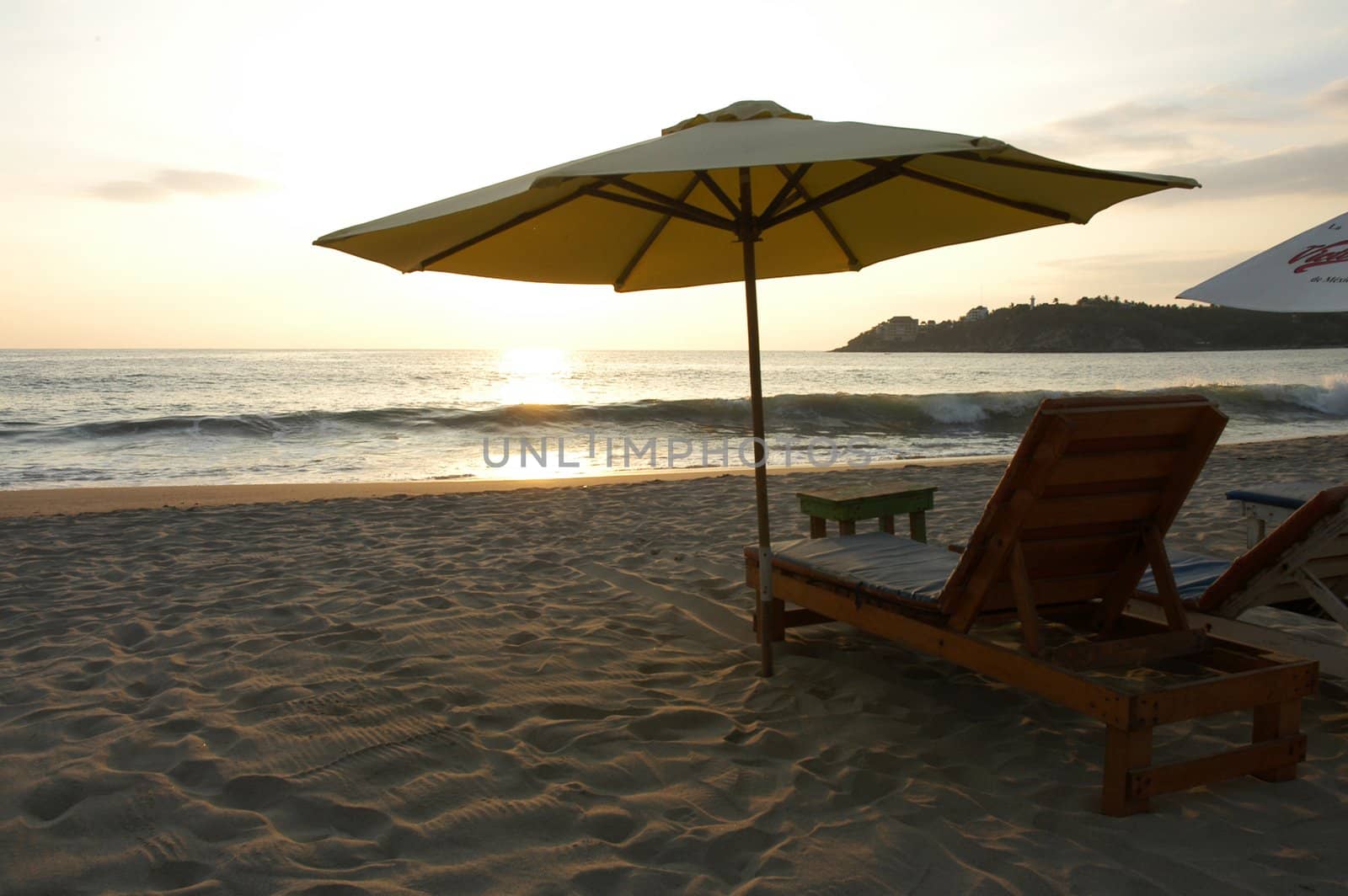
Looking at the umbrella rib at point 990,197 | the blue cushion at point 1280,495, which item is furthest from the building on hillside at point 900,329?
the umbrella rib at point 990,197

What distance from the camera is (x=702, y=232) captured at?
173 inches

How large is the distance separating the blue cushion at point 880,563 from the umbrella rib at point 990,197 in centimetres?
147

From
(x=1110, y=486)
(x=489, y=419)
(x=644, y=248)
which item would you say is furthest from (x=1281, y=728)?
(x=489, y=419)

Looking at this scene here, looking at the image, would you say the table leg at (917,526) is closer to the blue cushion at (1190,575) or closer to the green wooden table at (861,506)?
the green wooden table at (861,506)

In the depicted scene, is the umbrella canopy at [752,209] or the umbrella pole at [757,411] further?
the umbrella pole at [757,411]

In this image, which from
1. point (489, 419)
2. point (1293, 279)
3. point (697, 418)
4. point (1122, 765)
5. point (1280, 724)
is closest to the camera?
point (1122, 765)

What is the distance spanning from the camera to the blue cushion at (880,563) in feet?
10.2

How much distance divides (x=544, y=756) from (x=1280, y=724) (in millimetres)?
2258

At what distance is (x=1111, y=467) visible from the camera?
2750 mm

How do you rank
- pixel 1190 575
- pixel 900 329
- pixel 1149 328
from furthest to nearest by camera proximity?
pixel 900 329
pixel 1149 328
pixel 1190 575

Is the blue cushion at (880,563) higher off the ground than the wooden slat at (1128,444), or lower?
lower

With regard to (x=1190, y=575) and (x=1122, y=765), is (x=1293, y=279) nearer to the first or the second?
(x=1190, y=575)

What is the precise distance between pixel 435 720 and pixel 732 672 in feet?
4.00

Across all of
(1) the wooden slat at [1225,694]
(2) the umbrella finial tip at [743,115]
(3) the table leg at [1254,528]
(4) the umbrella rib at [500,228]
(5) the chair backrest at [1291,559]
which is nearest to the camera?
(1) the wooden slat at [1225,694]
